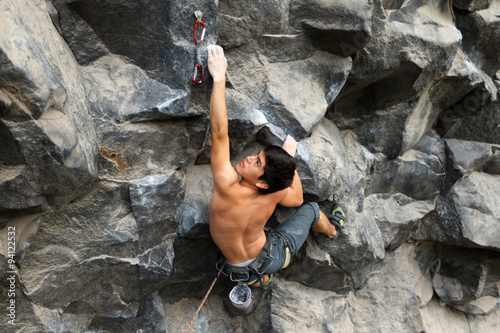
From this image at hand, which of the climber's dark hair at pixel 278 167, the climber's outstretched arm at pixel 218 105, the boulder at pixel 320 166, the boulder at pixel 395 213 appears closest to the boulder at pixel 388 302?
the boulder at pixel 395 213

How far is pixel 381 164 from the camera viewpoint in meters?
4.26

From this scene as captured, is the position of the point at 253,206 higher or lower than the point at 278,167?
lower

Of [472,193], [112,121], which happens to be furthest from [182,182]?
[472,193]

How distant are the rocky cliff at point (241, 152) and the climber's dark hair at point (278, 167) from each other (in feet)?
0.93

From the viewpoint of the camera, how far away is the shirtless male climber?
274 cm

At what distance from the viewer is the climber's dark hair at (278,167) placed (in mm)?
2840

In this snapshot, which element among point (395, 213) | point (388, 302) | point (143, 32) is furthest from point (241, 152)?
point (388, 302)

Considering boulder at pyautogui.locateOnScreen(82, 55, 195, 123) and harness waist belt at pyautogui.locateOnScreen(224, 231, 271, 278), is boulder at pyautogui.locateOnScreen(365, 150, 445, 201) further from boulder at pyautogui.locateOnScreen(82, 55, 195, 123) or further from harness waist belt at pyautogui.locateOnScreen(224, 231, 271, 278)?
boulder at pyautogui.locateOnScreen(82, 55, 195, 123)

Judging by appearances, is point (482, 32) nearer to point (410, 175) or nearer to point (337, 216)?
point (410, 175)

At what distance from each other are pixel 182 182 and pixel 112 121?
0.62 meters

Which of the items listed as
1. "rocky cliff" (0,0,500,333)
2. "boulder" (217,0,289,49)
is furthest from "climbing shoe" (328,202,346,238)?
"boulder" (217,0,289,49)

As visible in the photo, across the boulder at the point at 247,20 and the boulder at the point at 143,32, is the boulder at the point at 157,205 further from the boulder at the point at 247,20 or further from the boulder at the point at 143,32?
the boulder at the point at 247,20

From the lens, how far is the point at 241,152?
10.8ft

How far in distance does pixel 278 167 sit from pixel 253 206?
0.36 meters
